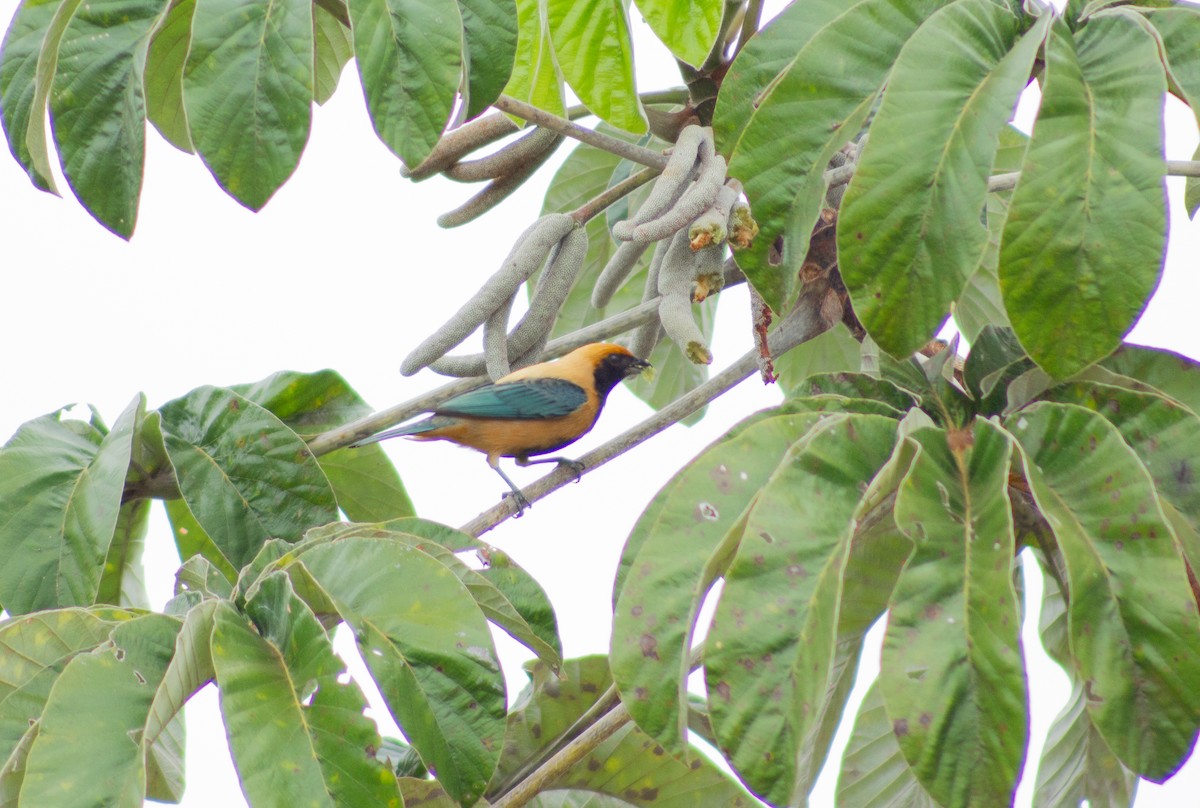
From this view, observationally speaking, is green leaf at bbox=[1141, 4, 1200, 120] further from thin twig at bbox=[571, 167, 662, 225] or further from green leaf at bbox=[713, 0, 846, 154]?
thin twig at bbox=[571, 167, 662, 225]

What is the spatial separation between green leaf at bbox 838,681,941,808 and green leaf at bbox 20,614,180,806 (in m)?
1.04

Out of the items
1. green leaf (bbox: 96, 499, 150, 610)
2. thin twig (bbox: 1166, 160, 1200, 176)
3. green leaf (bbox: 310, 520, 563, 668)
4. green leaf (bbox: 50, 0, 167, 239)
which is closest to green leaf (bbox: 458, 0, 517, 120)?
green leaf (bbox: 50, 0, 167, 239)

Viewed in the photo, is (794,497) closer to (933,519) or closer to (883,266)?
(933,519)

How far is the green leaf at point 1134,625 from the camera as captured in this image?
127cm

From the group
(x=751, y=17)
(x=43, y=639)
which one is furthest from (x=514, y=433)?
(x=43, y=639)

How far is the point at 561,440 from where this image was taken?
379 centimetres

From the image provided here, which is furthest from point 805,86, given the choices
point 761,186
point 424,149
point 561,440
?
point 561,440

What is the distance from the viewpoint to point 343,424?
252cm

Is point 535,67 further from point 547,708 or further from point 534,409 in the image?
point 534,409

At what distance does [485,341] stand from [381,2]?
2.49ft

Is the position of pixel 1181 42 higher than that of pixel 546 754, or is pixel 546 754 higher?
pixel 1181 42

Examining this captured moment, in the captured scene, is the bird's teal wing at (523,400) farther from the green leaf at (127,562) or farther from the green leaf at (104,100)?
the green leaf at (104,100)

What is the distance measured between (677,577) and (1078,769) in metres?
0.77

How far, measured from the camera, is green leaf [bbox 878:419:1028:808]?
1.20m
